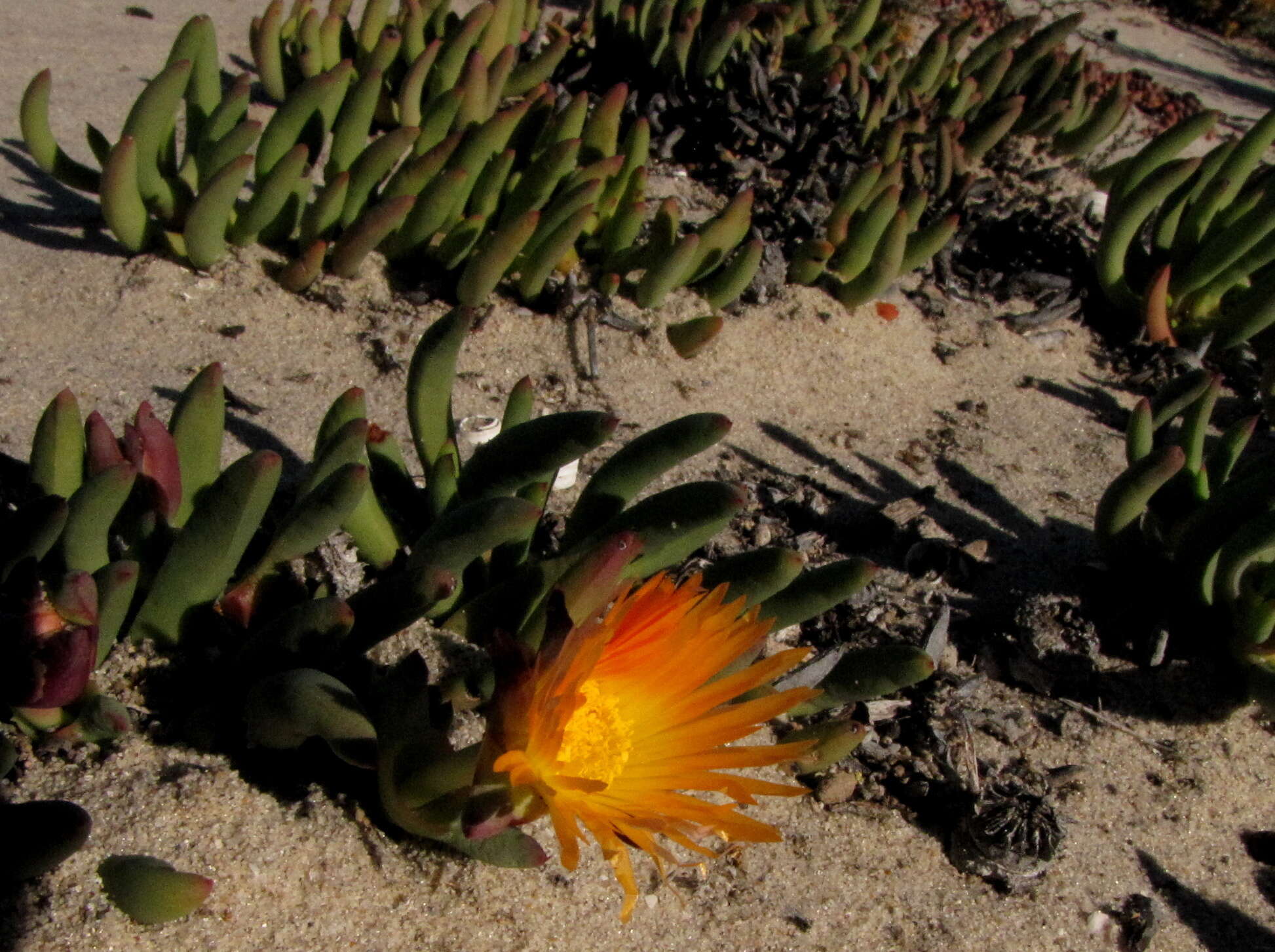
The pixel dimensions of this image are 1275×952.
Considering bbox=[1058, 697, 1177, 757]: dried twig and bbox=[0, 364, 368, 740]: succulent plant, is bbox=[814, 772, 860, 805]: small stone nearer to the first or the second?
bbox=[1058, 697, 1177, 757]: dried twig

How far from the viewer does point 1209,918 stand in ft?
6.17

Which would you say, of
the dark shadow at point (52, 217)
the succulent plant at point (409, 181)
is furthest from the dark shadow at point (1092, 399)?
the dark shadow at point (52, 217)

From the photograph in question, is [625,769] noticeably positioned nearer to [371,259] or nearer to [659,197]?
[371,259]

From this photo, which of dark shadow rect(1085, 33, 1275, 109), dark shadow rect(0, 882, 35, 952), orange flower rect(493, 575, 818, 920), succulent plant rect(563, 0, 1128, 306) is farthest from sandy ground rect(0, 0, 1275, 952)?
dark shadow rect(1085, 33, 1275, 109)

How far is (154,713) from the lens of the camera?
1.59m

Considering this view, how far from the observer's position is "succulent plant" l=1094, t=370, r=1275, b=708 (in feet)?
6.68

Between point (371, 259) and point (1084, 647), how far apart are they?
1.90 meters

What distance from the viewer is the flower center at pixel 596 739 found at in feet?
4.31

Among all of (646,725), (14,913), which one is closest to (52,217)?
(14,913)

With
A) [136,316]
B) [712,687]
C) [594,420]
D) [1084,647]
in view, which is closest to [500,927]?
[712,687]

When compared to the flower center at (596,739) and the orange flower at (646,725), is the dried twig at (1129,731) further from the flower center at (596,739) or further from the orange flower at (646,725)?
the flower center at (596,739)

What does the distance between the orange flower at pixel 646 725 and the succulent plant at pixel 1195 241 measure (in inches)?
89.4

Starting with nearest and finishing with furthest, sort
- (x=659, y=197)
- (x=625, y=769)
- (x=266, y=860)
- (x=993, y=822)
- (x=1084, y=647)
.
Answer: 1. (x=625, y=769)
2. (x=266, y=860)
3. (x=993, y=822)
4. (x=1084, y=647)
5. (x=659, y=197)

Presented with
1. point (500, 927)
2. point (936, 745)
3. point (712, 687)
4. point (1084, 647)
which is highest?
point (712, 687)
